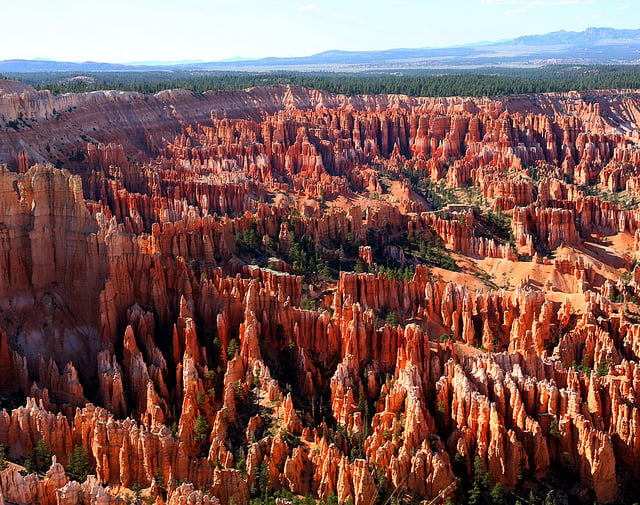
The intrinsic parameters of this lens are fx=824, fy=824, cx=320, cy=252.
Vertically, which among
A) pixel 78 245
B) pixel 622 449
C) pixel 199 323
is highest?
pixel 78 245

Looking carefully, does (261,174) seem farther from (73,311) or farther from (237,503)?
(237,503)

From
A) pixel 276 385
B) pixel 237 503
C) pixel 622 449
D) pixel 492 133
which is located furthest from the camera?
pixel 492 133

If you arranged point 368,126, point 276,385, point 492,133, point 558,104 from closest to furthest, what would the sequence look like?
point 276,385 < point 492,133 < point 368,126 < point 558,104

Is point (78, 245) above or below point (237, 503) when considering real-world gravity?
above

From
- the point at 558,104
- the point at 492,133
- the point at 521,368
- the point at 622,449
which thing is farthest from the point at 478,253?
the point at 558,104

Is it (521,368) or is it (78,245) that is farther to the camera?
(78,245)

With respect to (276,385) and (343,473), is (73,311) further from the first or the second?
(343,473)
